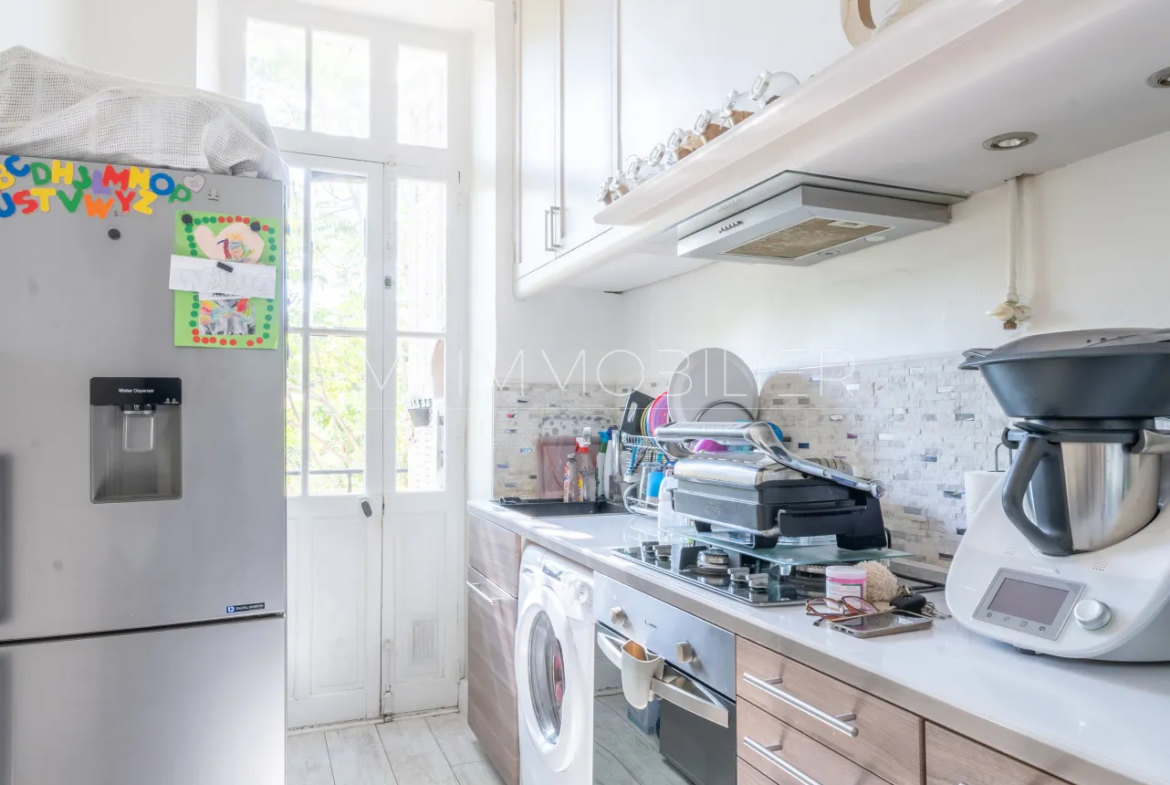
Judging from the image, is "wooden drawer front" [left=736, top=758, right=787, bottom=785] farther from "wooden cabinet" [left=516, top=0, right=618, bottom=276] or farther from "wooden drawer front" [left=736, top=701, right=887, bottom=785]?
"wooden cabinet" [left=516, top=0, right=618, bottom=276]

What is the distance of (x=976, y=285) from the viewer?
147 centimetres

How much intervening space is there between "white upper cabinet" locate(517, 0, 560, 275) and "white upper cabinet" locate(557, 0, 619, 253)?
6 cm

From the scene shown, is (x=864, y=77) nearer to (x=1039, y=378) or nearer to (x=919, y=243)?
(x=1039, y=378)

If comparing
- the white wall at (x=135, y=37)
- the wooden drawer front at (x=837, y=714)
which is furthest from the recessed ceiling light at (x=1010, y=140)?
the white wall at (x=135, y=37)

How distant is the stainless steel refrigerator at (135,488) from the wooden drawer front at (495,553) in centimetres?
76

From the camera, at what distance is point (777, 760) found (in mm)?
1093

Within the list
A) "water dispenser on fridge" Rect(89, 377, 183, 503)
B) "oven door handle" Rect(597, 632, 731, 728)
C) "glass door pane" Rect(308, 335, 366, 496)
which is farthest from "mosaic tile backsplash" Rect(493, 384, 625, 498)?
"oven door handle" Rect(597, 632, 731, 728)

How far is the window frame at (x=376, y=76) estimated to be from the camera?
280 centimetres

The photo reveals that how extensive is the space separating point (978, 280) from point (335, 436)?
2.29 metres

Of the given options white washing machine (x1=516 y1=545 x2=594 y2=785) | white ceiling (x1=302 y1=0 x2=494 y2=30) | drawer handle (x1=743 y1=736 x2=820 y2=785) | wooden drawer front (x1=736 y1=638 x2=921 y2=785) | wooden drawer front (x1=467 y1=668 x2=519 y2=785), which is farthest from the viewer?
white ceiling (x1=302 y1=0 x2=494 y2=30)

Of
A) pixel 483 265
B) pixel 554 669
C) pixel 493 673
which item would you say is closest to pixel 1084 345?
pixel 554 669

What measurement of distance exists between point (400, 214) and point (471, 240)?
304mm

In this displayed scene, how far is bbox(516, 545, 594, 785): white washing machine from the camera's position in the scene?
175cm

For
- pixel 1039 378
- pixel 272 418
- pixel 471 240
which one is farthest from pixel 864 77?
pixel 471 240
